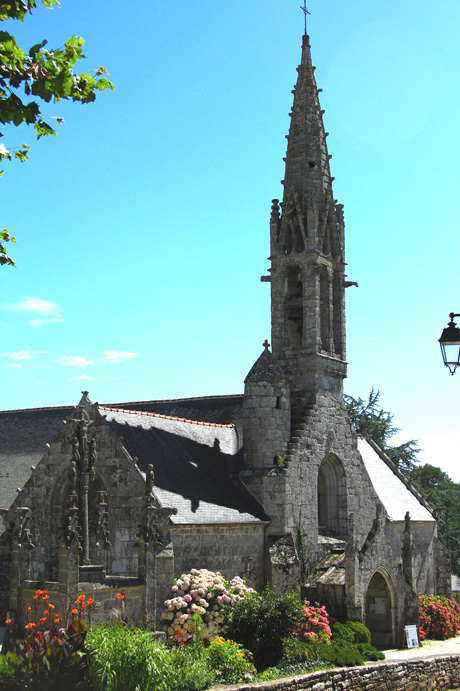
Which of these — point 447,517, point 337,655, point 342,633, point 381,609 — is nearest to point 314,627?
point 342,633

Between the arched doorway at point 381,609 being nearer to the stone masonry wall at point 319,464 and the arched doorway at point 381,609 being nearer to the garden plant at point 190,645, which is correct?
the stone masonry wall at point 319,464

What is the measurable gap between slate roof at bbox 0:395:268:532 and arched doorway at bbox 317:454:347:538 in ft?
9.05

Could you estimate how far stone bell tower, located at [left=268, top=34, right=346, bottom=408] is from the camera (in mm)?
23516

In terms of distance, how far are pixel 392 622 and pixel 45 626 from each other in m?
Result: 12.7

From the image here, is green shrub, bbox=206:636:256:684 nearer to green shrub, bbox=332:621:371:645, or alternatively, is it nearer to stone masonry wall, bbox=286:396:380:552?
green shrub, bbox=332:621:371:645

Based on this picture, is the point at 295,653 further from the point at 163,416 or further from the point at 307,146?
the point at 307,146

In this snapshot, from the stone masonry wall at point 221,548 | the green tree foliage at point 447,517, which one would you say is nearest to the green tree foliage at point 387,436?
the green tree foliage at point 447,517

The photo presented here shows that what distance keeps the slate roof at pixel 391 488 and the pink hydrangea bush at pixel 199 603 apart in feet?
32.2

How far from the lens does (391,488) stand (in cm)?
2769

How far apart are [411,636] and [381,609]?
109 cm

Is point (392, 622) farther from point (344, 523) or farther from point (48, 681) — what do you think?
point (48, 681)

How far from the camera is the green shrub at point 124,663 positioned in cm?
1082

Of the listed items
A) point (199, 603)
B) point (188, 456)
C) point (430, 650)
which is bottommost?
point (430, 650)

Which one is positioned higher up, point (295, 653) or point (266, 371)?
point (266, 371)
